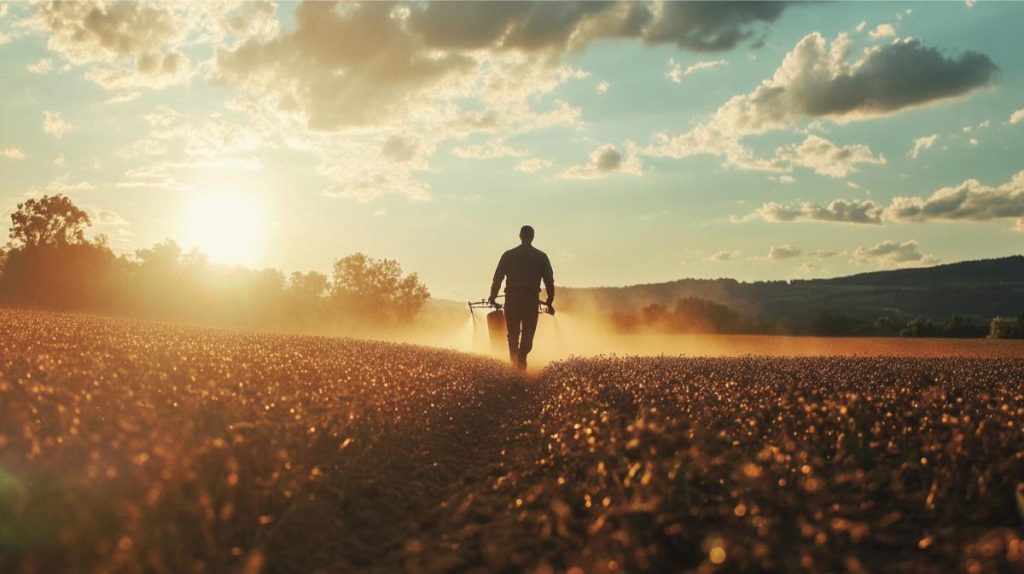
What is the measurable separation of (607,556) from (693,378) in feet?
27.4

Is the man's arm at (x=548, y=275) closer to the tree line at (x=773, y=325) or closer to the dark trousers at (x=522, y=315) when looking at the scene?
the dark trousers at (x=522, y=315)

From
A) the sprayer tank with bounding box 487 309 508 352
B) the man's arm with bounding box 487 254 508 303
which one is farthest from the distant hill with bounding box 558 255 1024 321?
the man's arm with bounding box 487 254 508 303

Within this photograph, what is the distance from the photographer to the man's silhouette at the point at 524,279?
56.1 ft

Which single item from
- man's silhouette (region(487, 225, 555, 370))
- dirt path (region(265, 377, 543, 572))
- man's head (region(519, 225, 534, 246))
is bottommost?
dirt path (region(265, 377, 543, 572))

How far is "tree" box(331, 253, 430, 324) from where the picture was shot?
112 meters

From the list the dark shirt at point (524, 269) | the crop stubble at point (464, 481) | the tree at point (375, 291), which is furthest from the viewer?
the tree at point (375, 291)

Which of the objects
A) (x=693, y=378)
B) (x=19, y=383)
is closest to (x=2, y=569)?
(x=19, y=383)

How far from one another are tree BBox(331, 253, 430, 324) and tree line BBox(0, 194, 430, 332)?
141 mm

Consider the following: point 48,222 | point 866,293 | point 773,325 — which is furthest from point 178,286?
point 866,293

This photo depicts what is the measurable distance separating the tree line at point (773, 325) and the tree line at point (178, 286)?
3664 centimetres

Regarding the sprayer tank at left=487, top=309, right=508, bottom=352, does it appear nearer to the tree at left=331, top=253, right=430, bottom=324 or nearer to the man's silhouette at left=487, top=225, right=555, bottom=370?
the man's silhouette at left=487, top=225, right=555, bottom=370

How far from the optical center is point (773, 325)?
72875 millimetres

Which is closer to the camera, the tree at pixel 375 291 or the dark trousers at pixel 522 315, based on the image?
the dark trousers at pixel 522 315

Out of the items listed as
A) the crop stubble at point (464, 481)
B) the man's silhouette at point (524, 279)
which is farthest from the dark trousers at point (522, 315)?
the crop stubble at point (464, 481)
